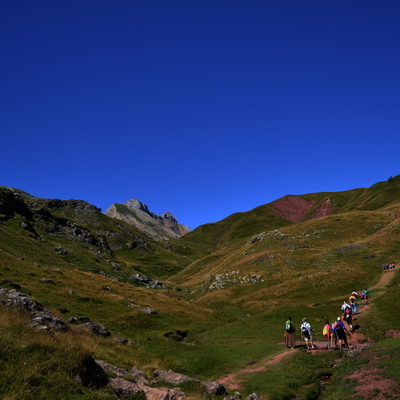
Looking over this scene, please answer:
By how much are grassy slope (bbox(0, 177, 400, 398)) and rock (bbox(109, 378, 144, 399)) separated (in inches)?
107

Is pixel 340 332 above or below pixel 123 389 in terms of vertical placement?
below

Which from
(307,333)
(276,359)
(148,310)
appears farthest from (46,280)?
(307,333)

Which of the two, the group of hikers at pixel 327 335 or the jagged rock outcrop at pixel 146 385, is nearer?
the jagged rock outcrop at pixel 146 385

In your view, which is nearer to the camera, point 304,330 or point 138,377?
point 138,377

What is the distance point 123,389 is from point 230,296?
55159 mm

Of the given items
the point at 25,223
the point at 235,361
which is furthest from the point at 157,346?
the point at 25,223

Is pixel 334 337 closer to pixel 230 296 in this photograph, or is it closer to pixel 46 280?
pixel 230 296

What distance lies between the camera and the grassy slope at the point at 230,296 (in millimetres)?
29812

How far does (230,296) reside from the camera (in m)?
66.4

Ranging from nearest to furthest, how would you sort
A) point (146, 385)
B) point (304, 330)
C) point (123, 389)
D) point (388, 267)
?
point (123, 389)
point (146, 385)
point (304, 330)
point (388, 267)

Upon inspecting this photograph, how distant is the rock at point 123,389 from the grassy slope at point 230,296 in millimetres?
2710

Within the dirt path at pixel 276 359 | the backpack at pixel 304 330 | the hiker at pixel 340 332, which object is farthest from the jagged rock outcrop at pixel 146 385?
the hiker at pixel 340 332

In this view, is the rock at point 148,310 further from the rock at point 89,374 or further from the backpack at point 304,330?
the rock at point 89,374

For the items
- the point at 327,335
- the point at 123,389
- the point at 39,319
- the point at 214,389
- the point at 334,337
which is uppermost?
the point at 39,319
